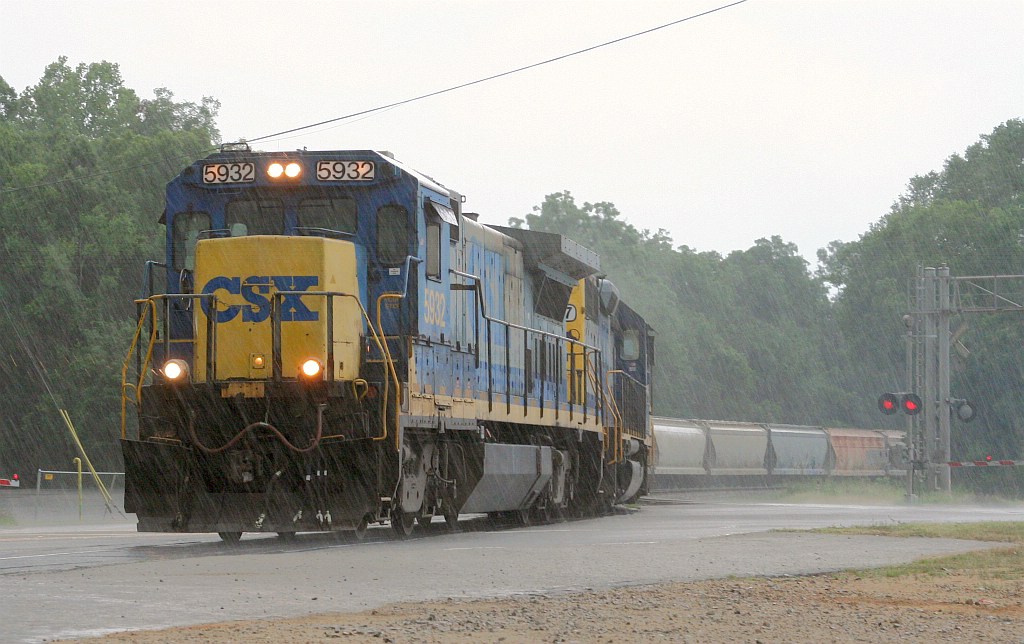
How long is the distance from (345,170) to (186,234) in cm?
189

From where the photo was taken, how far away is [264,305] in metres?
13.8

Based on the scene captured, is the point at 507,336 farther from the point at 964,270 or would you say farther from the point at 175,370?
the point at 964,270

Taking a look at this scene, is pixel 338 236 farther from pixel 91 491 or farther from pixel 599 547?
pixel 91 491

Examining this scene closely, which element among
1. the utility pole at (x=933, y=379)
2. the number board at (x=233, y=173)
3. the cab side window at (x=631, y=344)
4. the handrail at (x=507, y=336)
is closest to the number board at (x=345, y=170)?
the number board at (x=233, y=173)

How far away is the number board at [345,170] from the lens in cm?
1475

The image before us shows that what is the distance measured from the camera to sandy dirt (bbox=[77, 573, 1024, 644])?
23.2 ft

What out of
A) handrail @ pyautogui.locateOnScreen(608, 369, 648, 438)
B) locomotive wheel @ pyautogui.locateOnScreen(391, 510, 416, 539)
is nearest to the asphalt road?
locomotive wheel @ pyautogui.locateOnScreen(391, 510, 416, 539)

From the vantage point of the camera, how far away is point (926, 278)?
35.6m

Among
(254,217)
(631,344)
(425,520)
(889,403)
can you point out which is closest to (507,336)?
(425,520)

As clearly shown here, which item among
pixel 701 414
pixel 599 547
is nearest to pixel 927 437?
pixel 599 547

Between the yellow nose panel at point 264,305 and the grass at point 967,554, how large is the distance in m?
5.82

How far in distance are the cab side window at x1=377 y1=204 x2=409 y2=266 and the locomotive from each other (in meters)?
0.02

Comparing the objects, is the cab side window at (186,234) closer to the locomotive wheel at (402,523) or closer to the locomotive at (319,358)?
the locomotive at (319,358)

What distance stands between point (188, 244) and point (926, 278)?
25165 mm
